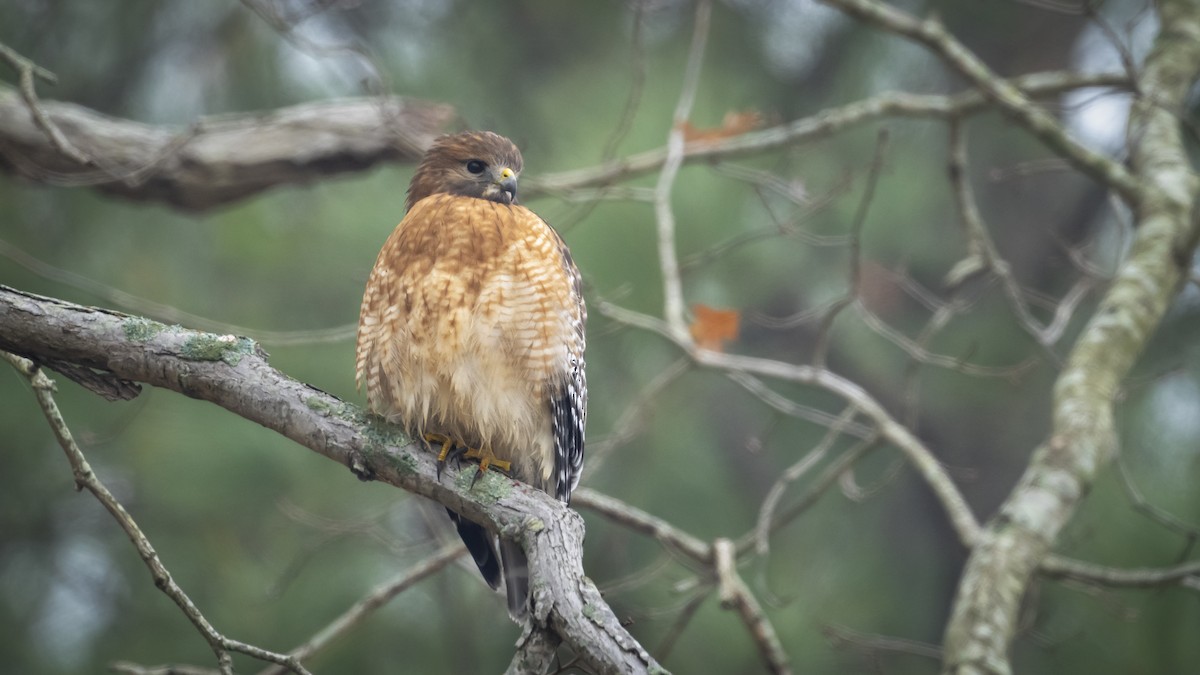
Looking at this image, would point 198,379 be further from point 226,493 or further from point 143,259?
point 143,259

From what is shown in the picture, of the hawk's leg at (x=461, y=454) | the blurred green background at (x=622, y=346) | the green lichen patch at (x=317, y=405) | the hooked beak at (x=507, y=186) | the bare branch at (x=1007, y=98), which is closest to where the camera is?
the green lichen patch at (x=317, y=405)

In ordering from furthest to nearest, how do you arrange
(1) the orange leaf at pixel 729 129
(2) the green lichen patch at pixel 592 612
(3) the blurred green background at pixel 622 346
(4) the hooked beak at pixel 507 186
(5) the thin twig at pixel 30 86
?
(3) the blurred green background at pixel 622 346 < (1) the orange leaf at pixel 729 129 < (4) the hooked beak at pixel 507 186 < (5) the thin twig at pixel 30 86 < (2) the green lichen patch at pixel 592 612

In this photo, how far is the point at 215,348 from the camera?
2424 mm

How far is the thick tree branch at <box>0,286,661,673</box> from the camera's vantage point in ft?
7.58

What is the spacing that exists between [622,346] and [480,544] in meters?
2.26

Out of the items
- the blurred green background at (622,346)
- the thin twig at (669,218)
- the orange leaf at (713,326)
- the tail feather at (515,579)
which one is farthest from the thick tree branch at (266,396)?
the orange leaf at (713,326)

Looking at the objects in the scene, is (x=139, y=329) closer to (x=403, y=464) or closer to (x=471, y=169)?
(x=403, y=464)

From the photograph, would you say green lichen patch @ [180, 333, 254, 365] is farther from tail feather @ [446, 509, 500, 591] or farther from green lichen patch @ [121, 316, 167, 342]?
tail feather @ [446, 509, 500, 591]

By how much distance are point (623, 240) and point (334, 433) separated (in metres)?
2.89

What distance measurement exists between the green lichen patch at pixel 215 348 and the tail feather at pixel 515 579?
963 mm

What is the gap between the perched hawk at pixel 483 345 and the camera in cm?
292

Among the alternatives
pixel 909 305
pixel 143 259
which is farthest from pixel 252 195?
pixel 909 305

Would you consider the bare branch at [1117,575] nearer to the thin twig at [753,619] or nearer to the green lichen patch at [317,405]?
the thin twig at [753,619]

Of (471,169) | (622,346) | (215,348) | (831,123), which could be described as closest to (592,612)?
(215,348)
